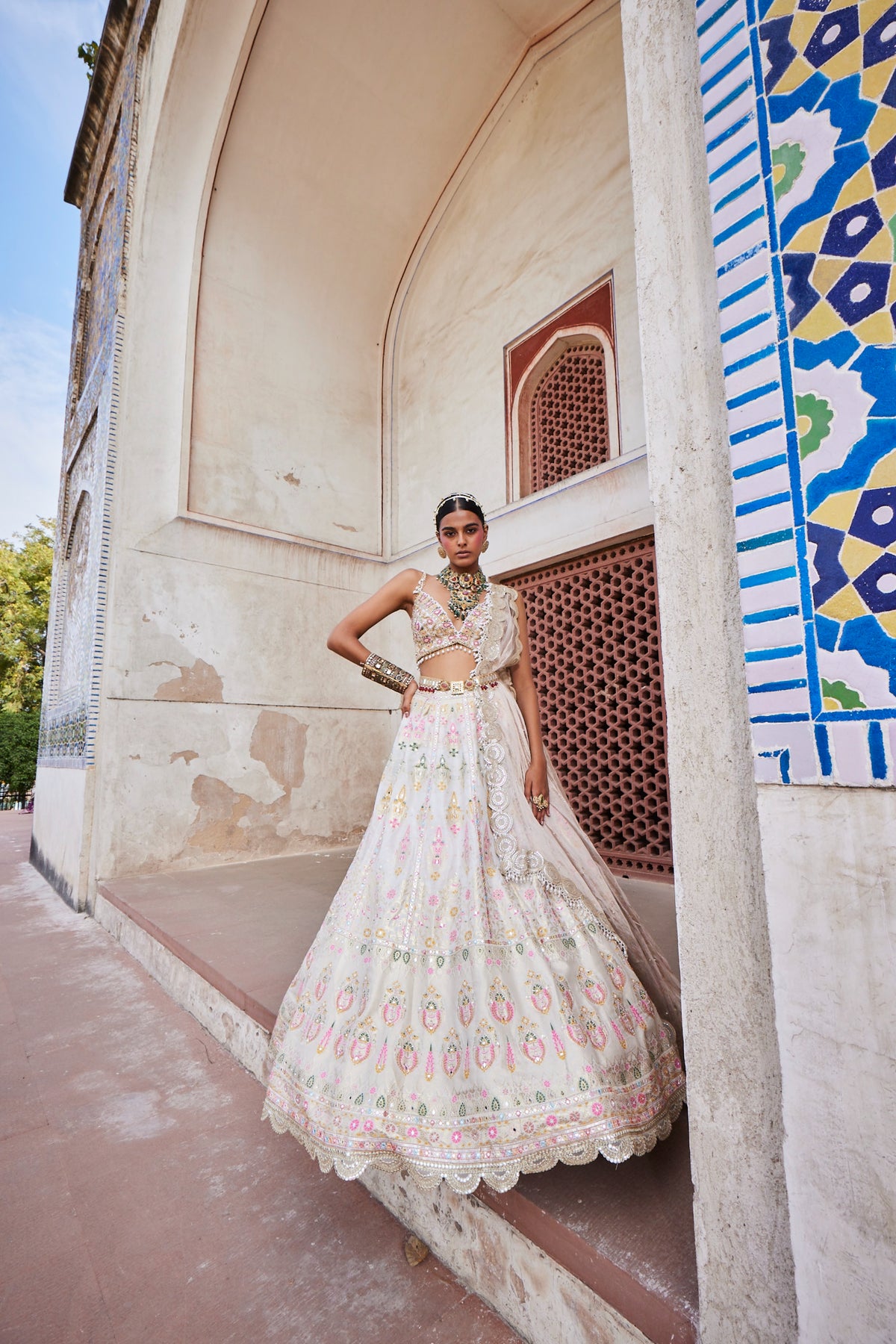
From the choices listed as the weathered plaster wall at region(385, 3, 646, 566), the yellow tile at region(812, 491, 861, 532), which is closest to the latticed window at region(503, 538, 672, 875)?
the weathered plaster wall at region(385, 3, 646, 566)

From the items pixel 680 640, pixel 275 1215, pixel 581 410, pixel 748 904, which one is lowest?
pixel 275 1215

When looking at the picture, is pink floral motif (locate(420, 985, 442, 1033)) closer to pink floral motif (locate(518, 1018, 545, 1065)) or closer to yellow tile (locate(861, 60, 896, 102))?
pink floral motif (locate(518, 1018, 545, 1065))

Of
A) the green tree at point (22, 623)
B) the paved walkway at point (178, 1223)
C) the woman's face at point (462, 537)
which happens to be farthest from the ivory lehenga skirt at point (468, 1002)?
the green tree at point (22, 623)

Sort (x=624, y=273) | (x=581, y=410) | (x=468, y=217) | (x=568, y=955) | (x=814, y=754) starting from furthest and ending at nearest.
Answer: (x=468, y=217)
(x=581, y=410)
(x=624, y=273)
(x=568, y=955)
(x=814, y=754)

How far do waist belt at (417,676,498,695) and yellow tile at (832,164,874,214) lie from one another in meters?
1.28

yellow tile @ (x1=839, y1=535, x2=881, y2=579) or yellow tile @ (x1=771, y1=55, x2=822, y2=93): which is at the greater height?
yellow tile @ (x1=771, y1=55, x2=822, y2=93)

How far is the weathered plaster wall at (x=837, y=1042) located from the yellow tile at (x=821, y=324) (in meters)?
0.58

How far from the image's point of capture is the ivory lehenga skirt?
4.13 ft

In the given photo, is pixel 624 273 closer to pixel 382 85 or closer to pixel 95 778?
pixel 382 85

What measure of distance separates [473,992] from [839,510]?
3.71ft

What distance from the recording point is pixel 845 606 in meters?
0.82

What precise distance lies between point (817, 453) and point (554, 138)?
5727mm

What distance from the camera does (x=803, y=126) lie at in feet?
2.98

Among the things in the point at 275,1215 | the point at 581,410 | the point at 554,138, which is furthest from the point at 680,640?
the point at 554,138
